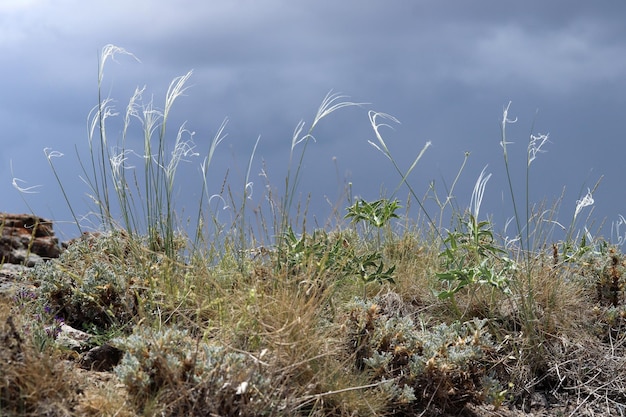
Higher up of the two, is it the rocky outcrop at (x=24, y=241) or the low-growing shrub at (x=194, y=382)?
the rocky outcrop at (x=24, y=241)

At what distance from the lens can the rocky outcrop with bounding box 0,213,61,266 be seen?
560cm

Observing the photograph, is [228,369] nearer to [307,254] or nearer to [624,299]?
A: [307,254]

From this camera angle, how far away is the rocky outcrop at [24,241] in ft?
18.4

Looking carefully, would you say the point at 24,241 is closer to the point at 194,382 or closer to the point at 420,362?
the point at 194,382

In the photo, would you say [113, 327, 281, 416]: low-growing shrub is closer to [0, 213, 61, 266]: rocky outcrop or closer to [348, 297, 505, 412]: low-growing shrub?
[348, 297, 505, 412]: low-growing shrub

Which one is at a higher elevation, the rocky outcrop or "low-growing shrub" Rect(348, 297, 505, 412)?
the rocky outcrop

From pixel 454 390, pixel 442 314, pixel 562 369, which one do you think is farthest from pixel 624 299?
pixel 454 390

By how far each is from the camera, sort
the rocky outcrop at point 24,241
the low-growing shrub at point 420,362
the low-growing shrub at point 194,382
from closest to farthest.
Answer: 1. the low-growing shrub at point 194,382
2. the low-growing shrub at point 420,362
3. the rocky outcrop at point 24,241

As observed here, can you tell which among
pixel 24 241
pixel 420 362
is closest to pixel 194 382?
pixel 420 362

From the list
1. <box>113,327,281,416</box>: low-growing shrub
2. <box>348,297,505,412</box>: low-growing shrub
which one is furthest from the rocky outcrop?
<box>348,297,505,412</box>: low-growing shrub

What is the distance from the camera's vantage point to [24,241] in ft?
19.2

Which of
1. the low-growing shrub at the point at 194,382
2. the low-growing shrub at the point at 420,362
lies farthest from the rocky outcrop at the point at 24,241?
the low-growing shrub at the point at 420,362

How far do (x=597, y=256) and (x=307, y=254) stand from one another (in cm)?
240

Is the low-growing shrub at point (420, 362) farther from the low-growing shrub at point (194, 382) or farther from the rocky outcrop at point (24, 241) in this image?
the rocky outcrop at point (24, 241)
